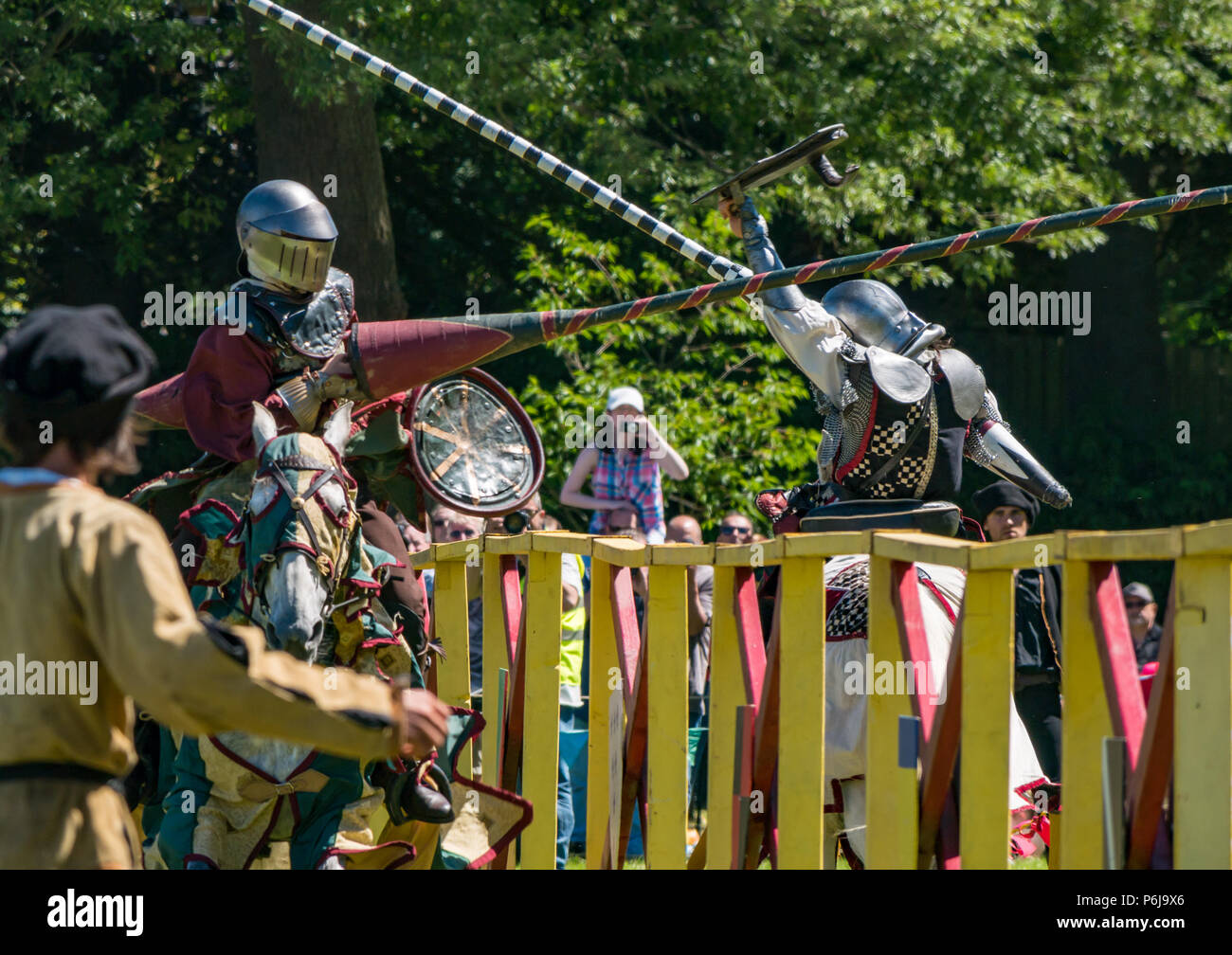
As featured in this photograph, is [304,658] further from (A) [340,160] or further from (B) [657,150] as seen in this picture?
(B) [657,150]

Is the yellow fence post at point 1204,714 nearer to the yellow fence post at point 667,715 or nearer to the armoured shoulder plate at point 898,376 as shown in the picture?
the yellow fence post at point 667,715

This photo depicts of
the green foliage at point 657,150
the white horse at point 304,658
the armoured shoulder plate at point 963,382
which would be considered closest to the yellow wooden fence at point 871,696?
the white horse at point 304,658

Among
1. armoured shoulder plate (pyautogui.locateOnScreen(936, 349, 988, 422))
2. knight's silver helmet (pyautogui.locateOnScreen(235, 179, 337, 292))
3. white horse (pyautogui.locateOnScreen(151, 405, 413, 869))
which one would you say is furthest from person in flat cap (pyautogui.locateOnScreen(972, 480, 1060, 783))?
knight's silver helmet (pyautogui.locateOnScreen(235, 179, 337, 292))

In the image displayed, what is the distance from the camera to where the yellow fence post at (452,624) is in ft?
21.6

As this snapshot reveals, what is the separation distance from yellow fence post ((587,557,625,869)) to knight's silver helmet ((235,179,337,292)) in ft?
4.13

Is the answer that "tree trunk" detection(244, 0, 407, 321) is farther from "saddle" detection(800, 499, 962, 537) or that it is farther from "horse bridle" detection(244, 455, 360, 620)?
"horse bridle" detection(244, 455, 360, 620)

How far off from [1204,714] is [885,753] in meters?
1.22

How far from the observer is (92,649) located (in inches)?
116

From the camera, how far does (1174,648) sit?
10.4ft

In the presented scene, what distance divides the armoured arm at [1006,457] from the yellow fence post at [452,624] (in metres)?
1.87

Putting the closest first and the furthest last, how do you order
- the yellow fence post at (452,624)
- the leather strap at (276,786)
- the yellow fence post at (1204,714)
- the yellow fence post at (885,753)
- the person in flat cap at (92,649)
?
the person in flat cap at (92,649), the yellow fence post at (1204,714), the yellow fence post at (885,753), the leather strap at (276,786), the yellow fence post at (452,624)

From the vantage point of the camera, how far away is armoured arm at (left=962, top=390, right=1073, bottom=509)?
19.4 feet

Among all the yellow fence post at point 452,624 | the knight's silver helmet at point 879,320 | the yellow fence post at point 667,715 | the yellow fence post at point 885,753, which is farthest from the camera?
the yellow fence post at point 452,624

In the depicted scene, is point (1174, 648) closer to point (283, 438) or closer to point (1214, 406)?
point (283, 438)
